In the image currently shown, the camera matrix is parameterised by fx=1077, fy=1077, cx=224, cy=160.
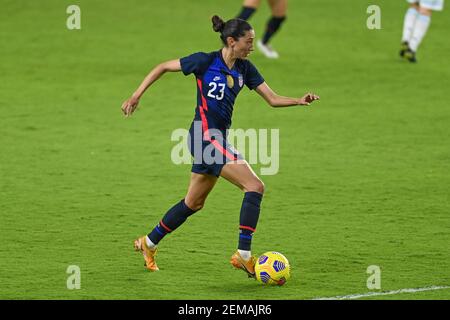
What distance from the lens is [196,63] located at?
29.6 feet

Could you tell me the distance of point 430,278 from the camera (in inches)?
357

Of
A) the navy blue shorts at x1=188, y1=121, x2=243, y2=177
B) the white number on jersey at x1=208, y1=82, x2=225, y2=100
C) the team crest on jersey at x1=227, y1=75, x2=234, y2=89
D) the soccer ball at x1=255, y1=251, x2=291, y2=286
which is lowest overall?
the soccer ball at x1=255, y1=251, x2=291, y2=286

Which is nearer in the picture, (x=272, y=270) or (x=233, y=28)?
(x=272, y=270)

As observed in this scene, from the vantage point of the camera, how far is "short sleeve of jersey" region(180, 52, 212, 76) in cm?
899

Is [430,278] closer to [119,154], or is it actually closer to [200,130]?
[200,130]

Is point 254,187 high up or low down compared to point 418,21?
down

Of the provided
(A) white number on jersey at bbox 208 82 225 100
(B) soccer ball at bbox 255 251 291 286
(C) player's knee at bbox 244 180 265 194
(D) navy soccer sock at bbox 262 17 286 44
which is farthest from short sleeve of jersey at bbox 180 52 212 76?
(D) navy soccer sock at bbox 262 17 286 44

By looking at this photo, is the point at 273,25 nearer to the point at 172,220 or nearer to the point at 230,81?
the point at 230,81

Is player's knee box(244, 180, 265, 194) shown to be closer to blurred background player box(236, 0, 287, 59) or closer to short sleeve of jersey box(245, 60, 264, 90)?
short sleeve of jersey box(245, 60, 264, 90)

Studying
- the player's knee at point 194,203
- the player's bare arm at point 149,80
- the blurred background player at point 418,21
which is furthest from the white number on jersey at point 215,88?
the blurred background player at point 418,21

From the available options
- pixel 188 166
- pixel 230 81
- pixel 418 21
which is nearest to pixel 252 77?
pixel 230 81

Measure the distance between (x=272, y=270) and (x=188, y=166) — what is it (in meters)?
4.87

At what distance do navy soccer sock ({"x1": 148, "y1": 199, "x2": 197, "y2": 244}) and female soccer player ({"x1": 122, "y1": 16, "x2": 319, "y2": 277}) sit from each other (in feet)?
0.17

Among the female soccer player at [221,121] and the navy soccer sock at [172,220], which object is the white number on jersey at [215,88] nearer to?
the female soccer player at [221,121]
